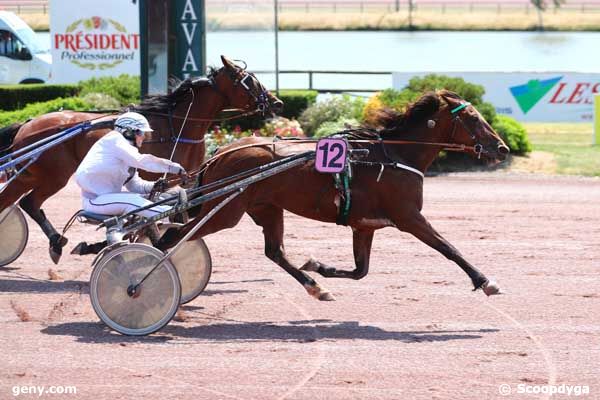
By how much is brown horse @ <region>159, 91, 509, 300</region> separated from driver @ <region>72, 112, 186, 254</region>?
0.44 m

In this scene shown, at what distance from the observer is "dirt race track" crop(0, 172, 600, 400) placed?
6.26m

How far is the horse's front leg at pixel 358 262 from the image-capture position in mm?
8141

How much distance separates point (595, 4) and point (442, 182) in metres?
48.0

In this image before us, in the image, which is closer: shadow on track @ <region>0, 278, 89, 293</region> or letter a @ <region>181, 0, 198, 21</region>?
shadow on track @ <region>0, 278, 89, 293</region>

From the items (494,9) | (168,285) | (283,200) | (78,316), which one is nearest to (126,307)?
(168,285)

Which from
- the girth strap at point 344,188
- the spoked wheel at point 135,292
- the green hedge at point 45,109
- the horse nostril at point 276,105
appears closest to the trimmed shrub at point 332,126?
the green hedge at point 45,109

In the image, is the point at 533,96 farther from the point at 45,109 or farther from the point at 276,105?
the point at 276,105

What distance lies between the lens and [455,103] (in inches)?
325

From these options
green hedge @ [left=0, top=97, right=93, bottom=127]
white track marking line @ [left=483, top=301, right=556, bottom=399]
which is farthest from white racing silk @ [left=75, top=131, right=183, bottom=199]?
green hedge @ [left=0, top=97, right=93, bottom=127]

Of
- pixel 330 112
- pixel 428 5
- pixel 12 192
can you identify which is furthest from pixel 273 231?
pixel 428 5

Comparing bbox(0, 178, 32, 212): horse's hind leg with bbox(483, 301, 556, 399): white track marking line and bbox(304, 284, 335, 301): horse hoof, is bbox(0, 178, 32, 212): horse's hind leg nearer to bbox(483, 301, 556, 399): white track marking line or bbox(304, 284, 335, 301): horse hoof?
bbox(304, 284, 335, 301): horse hoof

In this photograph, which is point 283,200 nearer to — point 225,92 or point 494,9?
point 225,92

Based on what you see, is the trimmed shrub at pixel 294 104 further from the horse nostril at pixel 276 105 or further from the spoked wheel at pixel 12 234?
the spoked wheel at pixel 12 234

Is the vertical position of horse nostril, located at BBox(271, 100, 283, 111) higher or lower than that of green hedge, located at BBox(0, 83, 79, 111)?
higher
